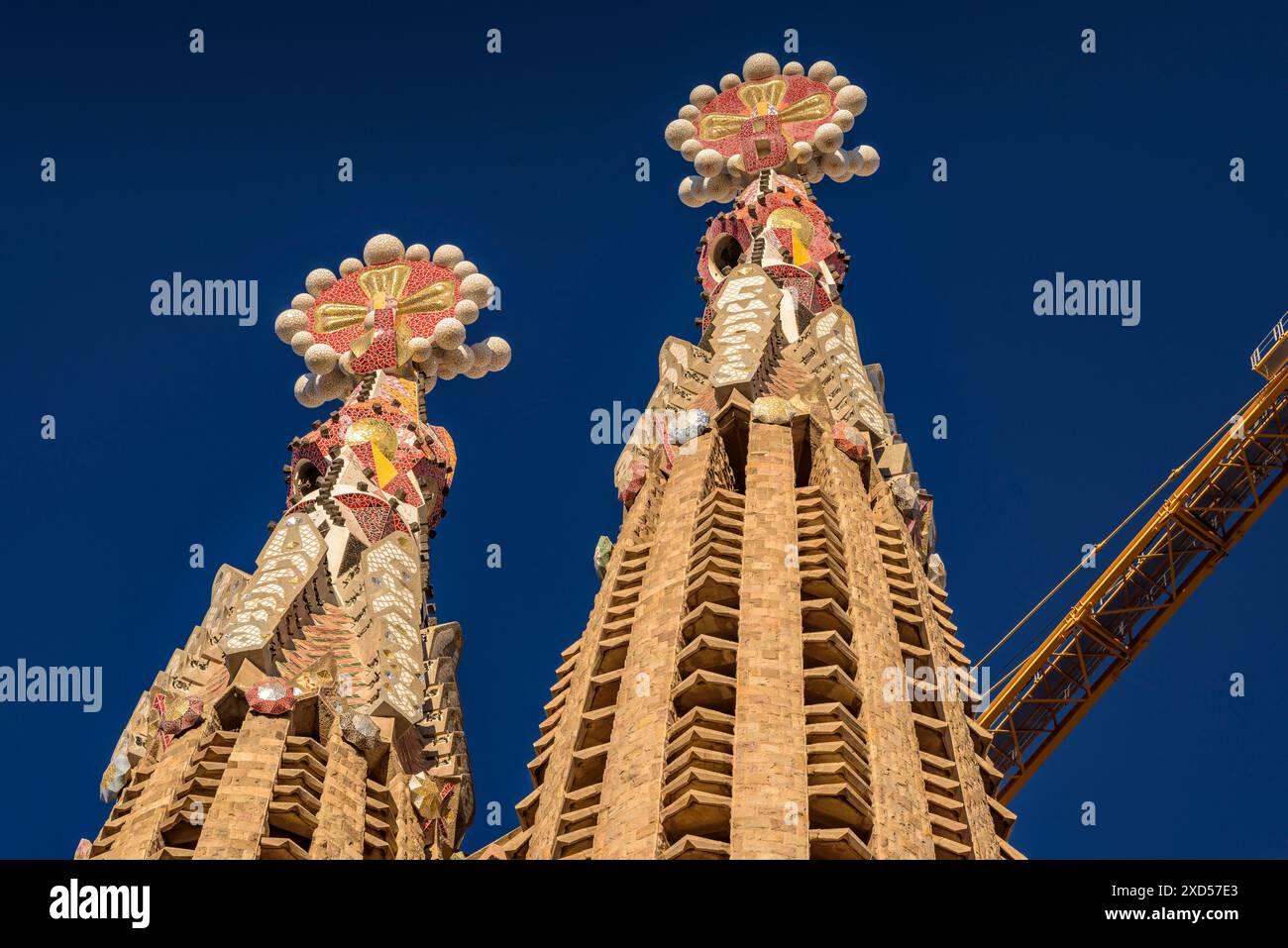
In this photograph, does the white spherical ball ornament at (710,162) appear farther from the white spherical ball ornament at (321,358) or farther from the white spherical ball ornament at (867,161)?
the white spherical ball ornament at (321,358)

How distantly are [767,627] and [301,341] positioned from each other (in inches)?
1350

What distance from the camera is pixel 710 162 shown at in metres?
77.1

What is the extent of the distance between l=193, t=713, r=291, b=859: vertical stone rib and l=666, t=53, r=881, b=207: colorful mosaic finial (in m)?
25.0

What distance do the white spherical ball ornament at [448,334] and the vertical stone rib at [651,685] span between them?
2071cm

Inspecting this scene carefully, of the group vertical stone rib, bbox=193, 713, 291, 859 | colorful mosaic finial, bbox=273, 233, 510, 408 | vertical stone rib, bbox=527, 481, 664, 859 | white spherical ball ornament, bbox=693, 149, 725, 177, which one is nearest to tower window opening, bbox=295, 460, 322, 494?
colorful mosaic finial, bbox=273, 233, 510, 408

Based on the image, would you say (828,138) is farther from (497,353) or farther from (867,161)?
(497,353)

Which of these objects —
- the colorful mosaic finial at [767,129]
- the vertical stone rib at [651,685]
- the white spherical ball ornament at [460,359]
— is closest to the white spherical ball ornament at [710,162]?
the colorful mosaic finial at [767,129]

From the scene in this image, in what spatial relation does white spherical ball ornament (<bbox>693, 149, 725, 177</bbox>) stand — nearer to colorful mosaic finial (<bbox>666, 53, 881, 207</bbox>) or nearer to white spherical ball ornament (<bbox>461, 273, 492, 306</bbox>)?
colorful mosaic finial (<bbox>666, 53, 881, 207</bbox>)
